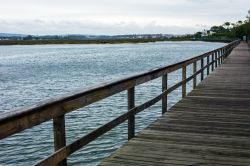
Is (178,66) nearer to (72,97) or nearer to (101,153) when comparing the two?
(101,153)

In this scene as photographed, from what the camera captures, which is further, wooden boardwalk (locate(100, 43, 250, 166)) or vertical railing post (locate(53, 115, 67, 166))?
wooden boardwalk (locate(100, 43, 250, 166))

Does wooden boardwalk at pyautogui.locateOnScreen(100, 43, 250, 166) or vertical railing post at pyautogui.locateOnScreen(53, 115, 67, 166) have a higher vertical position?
vertical railing post at pyautogui.locateOnScreen(53, 115, 67, 166)

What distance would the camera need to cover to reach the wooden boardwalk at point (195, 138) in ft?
16.1

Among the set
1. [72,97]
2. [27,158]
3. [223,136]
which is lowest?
[27,158]

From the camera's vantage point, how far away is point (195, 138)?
6023mm

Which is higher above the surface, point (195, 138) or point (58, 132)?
point (58, 132)

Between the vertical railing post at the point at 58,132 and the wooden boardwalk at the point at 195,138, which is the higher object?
the vertical railing post at the point at 58,132

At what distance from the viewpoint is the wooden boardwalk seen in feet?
16.1

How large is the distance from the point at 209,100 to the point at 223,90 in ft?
7.22

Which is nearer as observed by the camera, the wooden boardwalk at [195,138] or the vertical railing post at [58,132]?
the vertical railing post at [58,132]

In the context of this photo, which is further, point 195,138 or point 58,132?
point 195,138

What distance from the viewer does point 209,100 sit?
995 centimetres

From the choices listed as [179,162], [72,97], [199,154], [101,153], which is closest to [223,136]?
[199,154]

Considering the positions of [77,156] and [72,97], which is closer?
[72,97]
